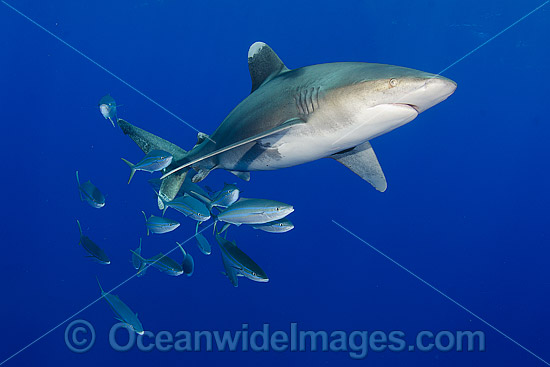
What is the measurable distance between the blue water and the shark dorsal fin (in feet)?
23.4

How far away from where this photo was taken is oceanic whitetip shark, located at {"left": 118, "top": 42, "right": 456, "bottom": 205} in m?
2.32

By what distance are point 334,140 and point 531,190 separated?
1288 centimetres

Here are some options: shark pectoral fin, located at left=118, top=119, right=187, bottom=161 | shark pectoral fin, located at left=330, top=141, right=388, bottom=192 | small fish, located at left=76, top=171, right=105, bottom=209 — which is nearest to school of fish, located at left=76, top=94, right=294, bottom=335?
small fish, located at left=76, top=171, right=105, bottom=209

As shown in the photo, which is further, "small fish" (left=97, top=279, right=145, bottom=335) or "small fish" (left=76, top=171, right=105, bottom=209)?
"small fish" (left=76, top=171, right=105, bottom=209)

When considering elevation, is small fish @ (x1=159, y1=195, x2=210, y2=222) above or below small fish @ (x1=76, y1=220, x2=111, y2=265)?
above

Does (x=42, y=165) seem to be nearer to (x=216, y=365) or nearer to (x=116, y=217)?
(x=116, y=217)

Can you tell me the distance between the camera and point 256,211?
10.8ft

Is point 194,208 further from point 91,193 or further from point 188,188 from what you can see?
point 91,193

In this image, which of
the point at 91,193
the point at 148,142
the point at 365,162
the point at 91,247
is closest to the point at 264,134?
the point at 365,162

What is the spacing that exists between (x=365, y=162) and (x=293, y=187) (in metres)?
8.05

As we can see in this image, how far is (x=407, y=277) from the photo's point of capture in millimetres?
12586

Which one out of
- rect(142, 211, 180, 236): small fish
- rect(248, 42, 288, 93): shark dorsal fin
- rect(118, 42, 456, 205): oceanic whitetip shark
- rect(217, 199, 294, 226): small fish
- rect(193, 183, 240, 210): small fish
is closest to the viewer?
rect(118, 42, 456, 205): oceanic whitetip shark

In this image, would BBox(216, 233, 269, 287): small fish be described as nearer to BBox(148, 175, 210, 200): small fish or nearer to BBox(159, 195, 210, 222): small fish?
BBox(159, 195, 210, 222): small fish

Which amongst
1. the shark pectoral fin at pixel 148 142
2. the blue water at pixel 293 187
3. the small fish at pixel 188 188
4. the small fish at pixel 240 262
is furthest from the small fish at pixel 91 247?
the blue water at pixel 293 187
